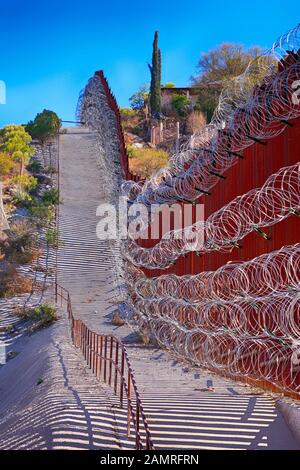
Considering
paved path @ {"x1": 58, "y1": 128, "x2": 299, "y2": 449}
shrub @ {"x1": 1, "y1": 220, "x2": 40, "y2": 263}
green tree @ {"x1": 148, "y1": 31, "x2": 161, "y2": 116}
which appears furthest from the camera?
green tree @ {"x1": 148, "y1": 31, "x2": 161, "y2": 116}

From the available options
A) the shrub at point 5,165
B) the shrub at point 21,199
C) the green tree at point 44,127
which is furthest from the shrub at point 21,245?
the green tree at point 44,127

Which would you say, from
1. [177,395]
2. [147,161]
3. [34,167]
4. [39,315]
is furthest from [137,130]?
[177,395]

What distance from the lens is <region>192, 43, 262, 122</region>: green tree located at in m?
43.8

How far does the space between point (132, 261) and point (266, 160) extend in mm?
6955

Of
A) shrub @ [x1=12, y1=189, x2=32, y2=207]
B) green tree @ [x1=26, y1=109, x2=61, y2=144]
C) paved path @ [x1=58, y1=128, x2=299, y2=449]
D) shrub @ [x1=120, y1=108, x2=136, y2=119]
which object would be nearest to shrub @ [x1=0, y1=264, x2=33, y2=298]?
paved path @ [x1=58, y1=128, x2=299, y2=449]

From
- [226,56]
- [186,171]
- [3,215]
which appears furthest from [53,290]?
[226,56]

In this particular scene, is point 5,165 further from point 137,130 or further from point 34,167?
point 137,130

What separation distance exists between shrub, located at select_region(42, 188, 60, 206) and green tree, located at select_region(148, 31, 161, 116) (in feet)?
56.9

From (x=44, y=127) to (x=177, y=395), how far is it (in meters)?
32.4

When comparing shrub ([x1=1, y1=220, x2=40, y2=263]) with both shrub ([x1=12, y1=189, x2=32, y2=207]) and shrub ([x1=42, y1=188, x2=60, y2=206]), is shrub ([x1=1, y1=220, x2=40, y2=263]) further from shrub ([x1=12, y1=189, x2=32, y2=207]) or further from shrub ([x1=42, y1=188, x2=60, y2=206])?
shrub ([x1=12, y1=189, x2=32, y2=207])

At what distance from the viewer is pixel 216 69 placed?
153 feet

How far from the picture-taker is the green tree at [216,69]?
43.8 m

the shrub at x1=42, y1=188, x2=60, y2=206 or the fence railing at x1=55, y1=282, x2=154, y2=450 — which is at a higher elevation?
the shrub at x1=42, y1=188, x2=60, y2=206

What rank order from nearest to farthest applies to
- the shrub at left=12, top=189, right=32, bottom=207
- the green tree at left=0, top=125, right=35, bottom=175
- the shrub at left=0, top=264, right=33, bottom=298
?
1. the shrub at left=0, top=264, right=33, bottom=298
2. the shrub at left=12, top=189, right=32, bottom=207
3. the green tree at left=0, top=125, right=35, bottom=175
